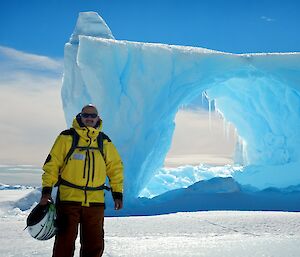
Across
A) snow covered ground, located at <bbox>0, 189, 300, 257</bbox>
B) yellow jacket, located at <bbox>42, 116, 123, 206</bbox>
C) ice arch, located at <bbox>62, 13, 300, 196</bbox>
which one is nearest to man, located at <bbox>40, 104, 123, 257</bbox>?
yellow jacket, located at <bbox>42, 116, 123, 206</bbox>

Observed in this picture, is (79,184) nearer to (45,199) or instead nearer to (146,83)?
(45,199)

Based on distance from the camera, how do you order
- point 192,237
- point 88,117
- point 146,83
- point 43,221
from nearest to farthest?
point 43,221 < point 88,117 < point 192,237 < point 146,83

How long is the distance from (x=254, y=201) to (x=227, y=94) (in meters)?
5.79

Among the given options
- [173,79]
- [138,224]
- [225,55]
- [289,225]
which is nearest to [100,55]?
[173,79]

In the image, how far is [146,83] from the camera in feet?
36.3

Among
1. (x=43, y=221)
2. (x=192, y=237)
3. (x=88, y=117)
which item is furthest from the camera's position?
(x=192, y=237)

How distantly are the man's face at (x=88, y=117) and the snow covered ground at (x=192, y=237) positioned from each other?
3.99 feet

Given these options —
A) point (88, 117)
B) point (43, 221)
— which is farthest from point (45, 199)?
point (88, 117)

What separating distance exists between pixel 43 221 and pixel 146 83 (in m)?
8.47

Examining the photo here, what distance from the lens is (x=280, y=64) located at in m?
12.2

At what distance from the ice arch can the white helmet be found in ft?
25.1

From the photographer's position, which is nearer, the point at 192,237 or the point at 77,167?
the point at 77,167

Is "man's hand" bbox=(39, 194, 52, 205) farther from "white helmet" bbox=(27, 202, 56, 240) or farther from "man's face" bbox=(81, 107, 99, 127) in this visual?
"man's face" bbox=(81, 107, 99, 127)

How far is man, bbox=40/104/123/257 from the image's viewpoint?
9.35 feet
